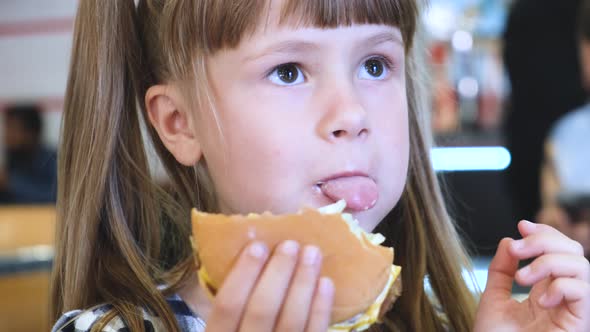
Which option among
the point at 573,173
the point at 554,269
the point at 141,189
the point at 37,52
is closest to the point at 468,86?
the point at 573,173

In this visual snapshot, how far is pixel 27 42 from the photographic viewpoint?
17.9 ft

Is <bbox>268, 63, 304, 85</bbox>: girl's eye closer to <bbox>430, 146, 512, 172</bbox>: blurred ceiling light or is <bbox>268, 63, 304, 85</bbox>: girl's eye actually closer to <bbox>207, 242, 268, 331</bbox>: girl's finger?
<bbox>207, 242, 268, 331</bbox>: girl's finger

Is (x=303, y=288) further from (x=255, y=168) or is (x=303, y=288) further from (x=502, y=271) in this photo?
(x=502, y=271)

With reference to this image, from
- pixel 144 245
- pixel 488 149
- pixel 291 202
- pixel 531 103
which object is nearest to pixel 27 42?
pixel 488 149

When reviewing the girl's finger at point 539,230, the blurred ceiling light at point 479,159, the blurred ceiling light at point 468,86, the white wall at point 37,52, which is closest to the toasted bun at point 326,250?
the girl's finger at point 539,230

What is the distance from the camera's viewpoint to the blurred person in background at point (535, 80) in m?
2.65

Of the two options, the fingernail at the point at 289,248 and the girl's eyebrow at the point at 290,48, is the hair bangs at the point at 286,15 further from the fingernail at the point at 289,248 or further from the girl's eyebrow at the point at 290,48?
the fingernail at the point at 289,248

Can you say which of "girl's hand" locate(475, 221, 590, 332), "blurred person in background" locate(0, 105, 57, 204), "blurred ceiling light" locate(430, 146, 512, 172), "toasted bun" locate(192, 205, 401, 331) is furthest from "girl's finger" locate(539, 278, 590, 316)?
"blurred person in background" locate(0, 105, 57, 204)

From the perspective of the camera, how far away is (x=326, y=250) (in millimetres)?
856

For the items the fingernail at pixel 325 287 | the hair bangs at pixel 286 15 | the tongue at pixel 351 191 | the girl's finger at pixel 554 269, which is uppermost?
the hair bangs at pixel 286 15

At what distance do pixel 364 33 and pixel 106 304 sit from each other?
0.53 meters

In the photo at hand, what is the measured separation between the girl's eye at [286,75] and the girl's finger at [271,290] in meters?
0.26

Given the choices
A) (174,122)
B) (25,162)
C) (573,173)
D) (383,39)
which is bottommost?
(25,162)

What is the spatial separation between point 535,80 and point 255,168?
1898 mm
